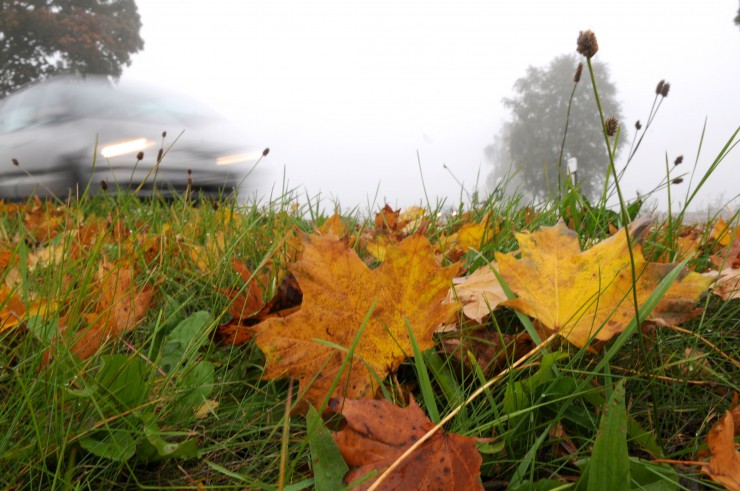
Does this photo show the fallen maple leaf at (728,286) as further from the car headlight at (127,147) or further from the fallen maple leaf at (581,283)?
the car headlight at (127,147)

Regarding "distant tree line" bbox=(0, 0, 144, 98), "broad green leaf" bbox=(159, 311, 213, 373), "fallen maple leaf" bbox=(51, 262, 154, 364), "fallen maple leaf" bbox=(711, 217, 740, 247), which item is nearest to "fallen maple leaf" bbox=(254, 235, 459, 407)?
"broad green leaf" bbox=(159, 311, 213, 373)

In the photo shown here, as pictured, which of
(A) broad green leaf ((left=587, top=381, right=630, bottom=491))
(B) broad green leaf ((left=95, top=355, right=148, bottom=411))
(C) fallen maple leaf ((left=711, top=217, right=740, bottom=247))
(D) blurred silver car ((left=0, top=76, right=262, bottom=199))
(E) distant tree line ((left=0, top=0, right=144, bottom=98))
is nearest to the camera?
(A) broad green leaf ((left=587, top=381, right=630, bottom=491))

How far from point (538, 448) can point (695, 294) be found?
33 centimetres

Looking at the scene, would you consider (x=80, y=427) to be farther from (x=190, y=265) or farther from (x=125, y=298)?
(x=190, y=265)

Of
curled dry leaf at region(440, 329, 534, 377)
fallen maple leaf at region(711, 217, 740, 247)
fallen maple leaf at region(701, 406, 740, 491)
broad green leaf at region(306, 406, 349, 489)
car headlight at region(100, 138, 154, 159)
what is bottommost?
broad green leaf at region(306, 406, 349, 489)

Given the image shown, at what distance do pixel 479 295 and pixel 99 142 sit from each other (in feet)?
16.9

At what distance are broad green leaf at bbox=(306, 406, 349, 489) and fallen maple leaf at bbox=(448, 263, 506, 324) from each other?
30cm

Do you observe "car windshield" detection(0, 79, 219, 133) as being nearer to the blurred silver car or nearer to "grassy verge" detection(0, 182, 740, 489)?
the blurred silver car

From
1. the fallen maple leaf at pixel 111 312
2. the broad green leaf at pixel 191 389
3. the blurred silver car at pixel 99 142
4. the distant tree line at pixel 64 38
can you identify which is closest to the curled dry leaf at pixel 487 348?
the broad green leaf at pixel 191 389

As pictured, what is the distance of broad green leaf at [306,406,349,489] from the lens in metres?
0.54

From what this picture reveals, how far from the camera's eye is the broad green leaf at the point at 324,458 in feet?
1.77

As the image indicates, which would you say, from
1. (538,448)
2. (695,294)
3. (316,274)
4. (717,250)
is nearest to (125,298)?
(316,274)

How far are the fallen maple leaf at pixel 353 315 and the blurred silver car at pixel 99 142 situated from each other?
371 cm

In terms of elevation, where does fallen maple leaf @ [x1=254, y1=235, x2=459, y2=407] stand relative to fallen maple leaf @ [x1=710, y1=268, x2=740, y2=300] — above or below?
below
